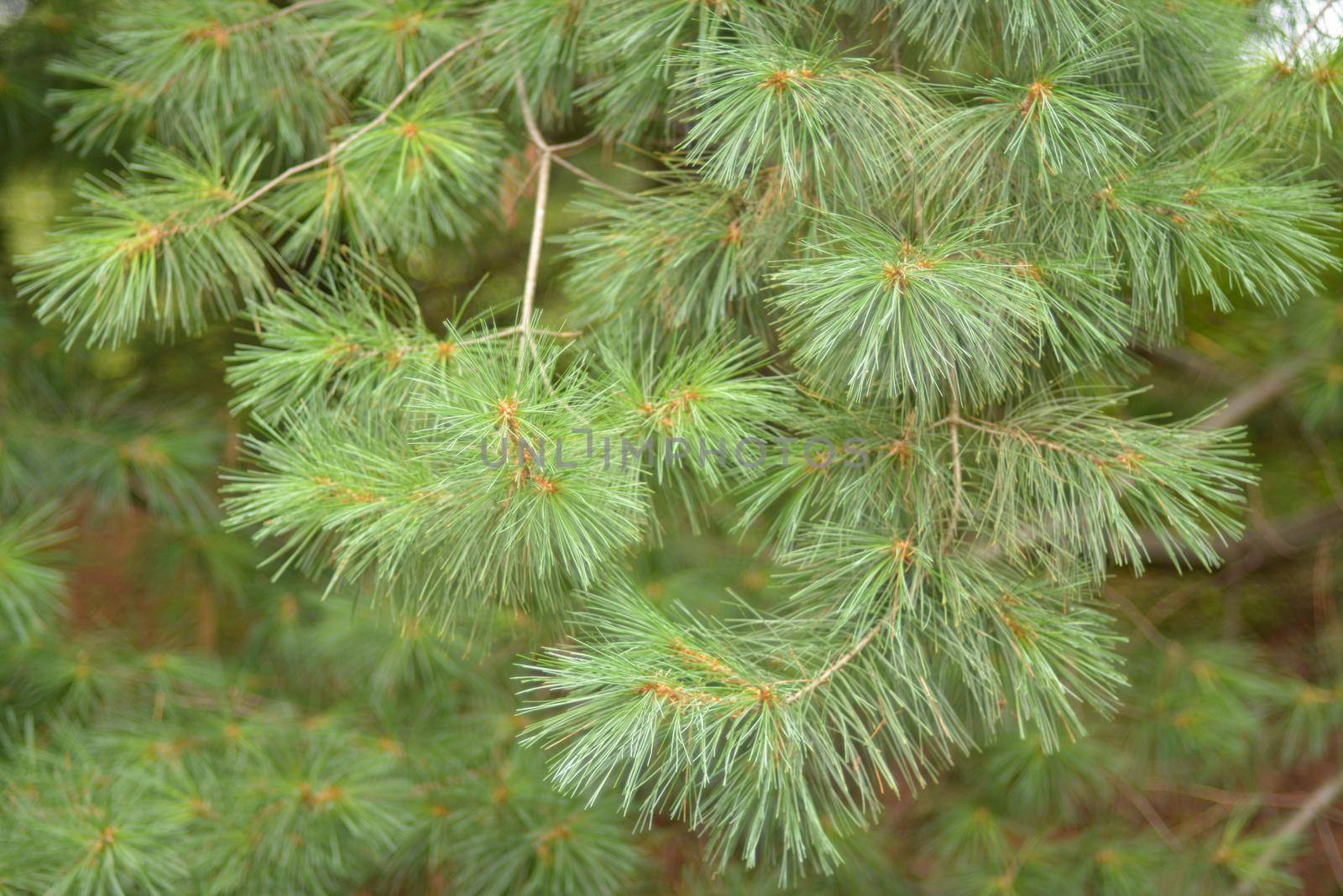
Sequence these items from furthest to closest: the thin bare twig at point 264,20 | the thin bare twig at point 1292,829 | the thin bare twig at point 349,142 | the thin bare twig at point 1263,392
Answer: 1. the thin bare twig at point 1263,392
2. the thin bare twig at point 1292,829
3. the thin bare twig at point 264,20
4. the thin bare twig at point 349,142

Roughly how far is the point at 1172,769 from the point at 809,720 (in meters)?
1.08

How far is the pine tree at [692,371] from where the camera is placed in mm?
651

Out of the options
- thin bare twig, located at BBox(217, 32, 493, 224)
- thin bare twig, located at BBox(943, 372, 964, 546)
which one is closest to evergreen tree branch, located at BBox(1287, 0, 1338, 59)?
thin bare twig, located at BBox(943, 372, 964, 546)

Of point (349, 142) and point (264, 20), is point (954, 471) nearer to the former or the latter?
point (349, 142)

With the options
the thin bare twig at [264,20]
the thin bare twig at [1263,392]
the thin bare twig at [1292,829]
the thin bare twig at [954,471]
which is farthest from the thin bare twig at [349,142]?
the thin bare twig at [1292,829]

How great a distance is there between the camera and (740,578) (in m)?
1.36

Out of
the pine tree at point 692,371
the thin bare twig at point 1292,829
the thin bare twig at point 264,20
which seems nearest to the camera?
the pine tree at point 692,371

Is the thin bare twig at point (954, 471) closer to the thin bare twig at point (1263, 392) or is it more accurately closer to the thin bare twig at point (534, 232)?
the thin bare twig at point (534, 232)

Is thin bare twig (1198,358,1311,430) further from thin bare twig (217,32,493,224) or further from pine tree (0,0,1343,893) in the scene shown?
thin bare twig (217,32,493,224)

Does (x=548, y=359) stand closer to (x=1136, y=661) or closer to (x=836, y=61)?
(x=836, y=61)

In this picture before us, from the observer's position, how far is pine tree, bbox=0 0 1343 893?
2.14ft

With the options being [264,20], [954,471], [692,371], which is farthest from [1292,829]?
[264,20]

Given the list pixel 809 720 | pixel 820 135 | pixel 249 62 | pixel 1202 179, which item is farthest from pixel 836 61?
pixel 249 62

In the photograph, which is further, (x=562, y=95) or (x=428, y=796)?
(x=428, y=796)
